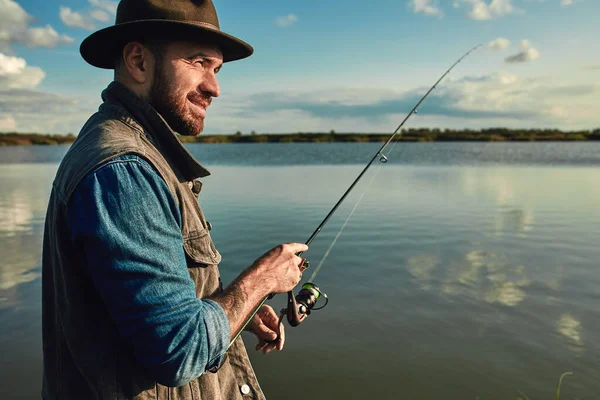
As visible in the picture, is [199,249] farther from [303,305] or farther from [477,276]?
[477,276]

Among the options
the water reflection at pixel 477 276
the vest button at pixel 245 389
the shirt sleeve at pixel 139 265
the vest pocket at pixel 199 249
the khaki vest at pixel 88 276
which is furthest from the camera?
the water reflection at pixel 477 276

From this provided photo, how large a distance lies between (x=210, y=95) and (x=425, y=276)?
5.67 metres

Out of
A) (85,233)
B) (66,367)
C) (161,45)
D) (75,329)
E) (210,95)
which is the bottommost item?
(66,367)

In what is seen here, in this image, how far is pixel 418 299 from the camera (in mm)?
6152

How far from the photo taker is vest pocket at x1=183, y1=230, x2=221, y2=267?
1.74 metres

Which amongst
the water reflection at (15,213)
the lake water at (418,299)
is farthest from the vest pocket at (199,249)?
the water reflection at (15,213)

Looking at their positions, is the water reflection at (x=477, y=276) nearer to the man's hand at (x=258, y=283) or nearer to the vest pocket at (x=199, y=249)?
the man's hand at (x=258, y=283)

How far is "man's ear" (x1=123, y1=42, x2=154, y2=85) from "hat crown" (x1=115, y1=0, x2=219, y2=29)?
3.9 inches

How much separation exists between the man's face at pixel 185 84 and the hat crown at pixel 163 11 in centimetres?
10

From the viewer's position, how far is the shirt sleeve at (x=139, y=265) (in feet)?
4.43

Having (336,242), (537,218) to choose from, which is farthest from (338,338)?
(537,218)

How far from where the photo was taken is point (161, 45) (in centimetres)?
179

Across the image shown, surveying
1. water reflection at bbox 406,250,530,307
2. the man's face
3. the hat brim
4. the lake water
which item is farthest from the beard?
water reflection at bbox 406,250,530,307

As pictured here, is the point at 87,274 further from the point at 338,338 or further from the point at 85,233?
the point at 338,338
